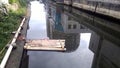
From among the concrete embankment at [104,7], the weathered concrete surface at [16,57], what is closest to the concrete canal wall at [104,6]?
the concrete embankment at [104,7]

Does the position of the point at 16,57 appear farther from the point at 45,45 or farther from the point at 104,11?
the point at 104,11

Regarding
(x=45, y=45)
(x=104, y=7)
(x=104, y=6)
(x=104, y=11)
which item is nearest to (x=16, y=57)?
(x=45, y=45)

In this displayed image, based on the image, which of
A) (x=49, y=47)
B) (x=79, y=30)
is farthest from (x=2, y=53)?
(x=79, y=30)

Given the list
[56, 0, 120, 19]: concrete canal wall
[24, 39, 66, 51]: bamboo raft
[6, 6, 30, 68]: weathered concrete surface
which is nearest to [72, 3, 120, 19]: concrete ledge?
[56, 0, 120, 19]: concrete canal wall

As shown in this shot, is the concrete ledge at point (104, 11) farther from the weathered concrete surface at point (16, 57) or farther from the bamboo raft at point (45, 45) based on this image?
the weathered concrete surface at point (16, 57)

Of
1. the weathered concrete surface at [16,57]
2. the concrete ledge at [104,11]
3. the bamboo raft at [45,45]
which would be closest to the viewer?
the weathered concrete surface at [16,57]

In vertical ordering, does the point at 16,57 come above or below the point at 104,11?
below

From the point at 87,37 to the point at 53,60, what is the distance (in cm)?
855

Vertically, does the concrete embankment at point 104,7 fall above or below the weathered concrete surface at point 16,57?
above

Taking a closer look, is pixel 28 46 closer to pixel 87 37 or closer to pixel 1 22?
pixel 1 22

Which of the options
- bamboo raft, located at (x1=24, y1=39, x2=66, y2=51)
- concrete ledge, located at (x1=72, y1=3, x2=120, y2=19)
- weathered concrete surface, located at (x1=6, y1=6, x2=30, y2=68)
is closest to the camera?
weathered concrete surface, located at (x1=6, y1=6, x2=30, y2=68)

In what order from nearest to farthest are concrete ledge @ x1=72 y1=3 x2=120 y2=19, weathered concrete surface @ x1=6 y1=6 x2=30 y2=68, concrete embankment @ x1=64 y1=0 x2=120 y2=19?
weathered concrete surface @ x1=6 y1=6 x2=30 y2=68
concrete ledge @ x1=72 y1=3 x2=120 y2=19
concrete embankment @ x1=64 y1=0 x2=120 y2=19

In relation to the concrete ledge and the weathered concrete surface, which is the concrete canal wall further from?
the weathered concrete surface

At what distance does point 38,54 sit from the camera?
13078mm
